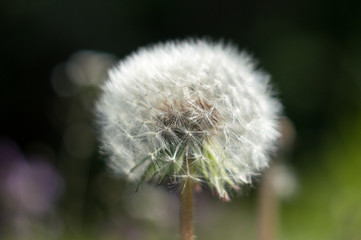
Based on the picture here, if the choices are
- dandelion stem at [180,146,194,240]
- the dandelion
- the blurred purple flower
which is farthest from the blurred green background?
dandelion stem at [180,146,194,240]

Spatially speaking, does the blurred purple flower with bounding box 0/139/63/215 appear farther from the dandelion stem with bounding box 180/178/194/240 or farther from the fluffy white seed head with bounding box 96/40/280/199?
the dandelion stem with bounding box 180/178/194/240

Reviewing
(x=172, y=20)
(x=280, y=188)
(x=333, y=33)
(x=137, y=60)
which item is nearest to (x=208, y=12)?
(x=172, y=20)

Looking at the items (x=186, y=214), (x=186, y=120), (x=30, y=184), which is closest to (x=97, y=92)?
(x=30, y=184)

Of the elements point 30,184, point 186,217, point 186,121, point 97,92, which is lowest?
point 30,184

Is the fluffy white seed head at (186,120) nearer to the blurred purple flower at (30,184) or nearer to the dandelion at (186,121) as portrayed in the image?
the dandelion at (186,121)

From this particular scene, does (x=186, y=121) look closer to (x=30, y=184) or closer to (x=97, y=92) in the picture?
(x=97, y=92)

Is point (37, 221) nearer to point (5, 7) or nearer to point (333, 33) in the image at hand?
point (5, 7)
